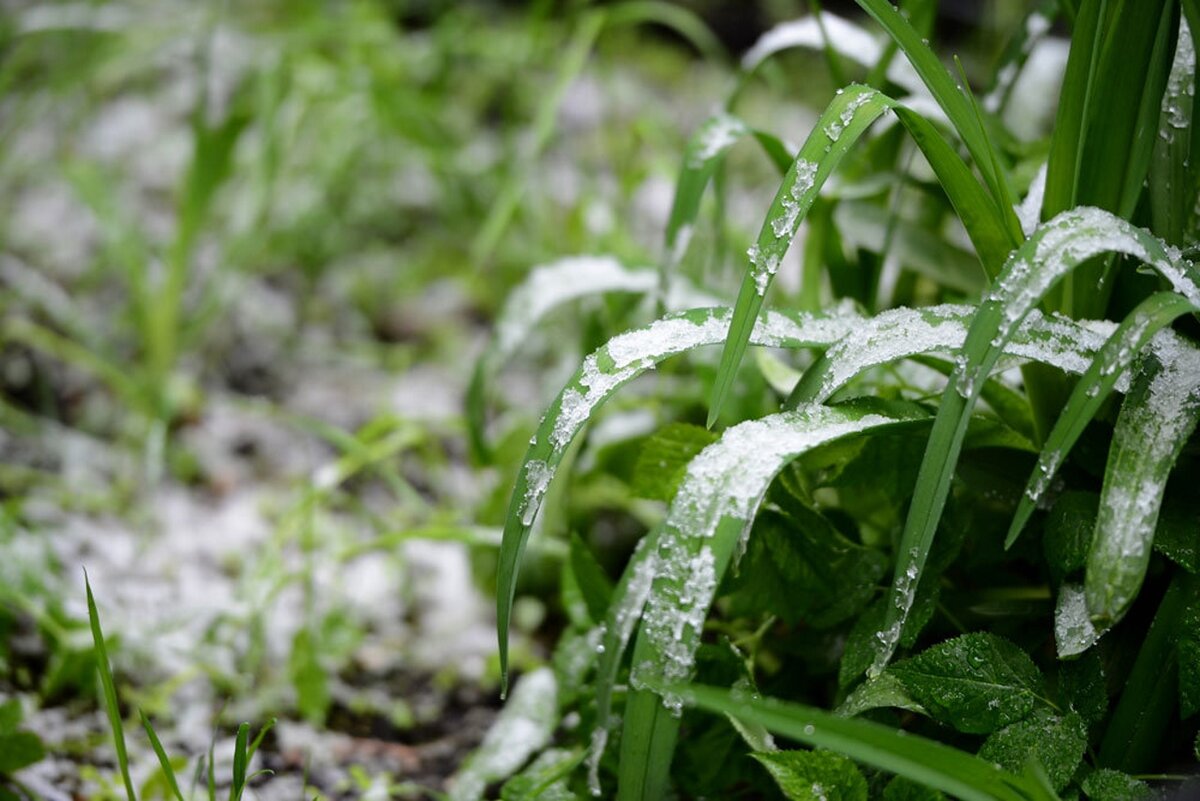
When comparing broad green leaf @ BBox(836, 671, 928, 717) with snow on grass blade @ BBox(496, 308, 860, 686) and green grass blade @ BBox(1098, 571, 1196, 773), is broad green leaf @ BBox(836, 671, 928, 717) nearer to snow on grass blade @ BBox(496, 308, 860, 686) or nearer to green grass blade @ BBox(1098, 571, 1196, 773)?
green grass blade @ BBox(1098, 571, 1196, 773)

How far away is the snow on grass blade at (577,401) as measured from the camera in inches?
26.7

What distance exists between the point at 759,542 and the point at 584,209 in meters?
0.91

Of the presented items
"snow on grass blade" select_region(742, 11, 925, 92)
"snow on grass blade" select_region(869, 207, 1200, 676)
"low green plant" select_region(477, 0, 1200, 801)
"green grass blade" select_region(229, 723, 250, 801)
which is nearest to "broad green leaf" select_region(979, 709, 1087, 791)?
"low green plant" select_region(477, 0, 1200, 801)

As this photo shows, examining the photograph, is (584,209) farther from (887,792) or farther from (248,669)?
(887,792)

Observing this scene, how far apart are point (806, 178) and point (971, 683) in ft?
1.20

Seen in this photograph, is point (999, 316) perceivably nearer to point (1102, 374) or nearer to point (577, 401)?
point (1102, 374)

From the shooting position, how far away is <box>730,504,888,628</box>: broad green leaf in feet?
2.59

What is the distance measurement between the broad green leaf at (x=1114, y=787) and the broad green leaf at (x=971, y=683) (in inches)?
2.2

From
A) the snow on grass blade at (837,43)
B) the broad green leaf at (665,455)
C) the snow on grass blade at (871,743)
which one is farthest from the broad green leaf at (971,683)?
the snow on grass blade at (837,43)

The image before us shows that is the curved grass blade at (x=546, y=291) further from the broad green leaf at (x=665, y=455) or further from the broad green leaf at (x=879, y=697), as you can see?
the broad green leaf at (x=879, y=697)

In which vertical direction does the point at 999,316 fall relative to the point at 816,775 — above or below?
above

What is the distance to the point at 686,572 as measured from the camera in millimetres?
638

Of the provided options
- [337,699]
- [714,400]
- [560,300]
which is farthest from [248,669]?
[714,400]

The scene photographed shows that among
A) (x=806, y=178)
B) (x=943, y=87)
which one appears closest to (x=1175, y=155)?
(x=943, y=87)
